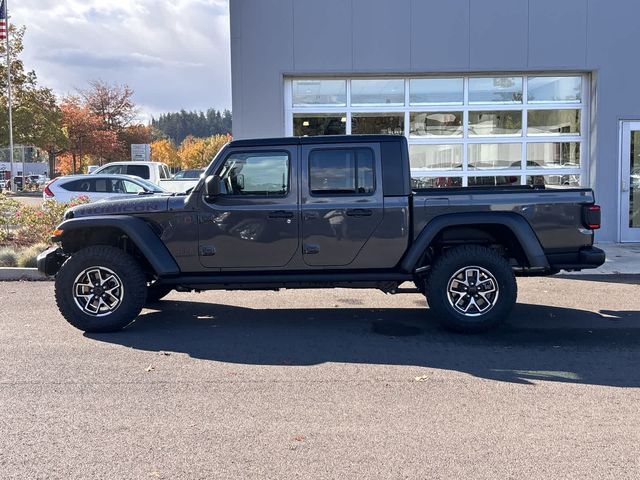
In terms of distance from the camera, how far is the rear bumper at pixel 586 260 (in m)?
6.45

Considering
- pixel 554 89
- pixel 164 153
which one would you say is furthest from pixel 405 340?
pixel 164 153

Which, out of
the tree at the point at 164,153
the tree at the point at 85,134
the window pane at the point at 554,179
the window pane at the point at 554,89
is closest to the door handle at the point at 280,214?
the window pane at the point at 554,179

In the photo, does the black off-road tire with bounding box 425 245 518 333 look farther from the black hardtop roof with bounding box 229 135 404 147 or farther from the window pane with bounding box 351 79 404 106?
the window pane with bounding box 351 79 404 106

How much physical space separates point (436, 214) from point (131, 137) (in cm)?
5017

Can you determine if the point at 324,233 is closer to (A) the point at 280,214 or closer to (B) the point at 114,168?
(A) the point at 280,214

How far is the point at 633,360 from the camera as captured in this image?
18.4ft

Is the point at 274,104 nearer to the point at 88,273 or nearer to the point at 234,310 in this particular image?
the point at 234,310

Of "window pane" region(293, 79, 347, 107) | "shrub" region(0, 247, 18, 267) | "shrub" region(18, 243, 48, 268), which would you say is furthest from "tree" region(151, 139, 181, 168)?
"shrub" region(0, 247, 18, 267)

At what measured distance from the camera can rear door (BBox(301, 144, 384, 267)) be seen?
6520mm

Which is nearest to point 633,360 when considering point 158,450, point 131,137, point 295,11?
point 158,450

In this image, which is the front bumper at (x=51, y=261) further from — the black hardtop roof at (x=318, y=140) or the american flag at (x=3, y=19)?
the american flag at (x=3, y=19)

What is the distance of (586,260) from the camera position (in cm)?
648

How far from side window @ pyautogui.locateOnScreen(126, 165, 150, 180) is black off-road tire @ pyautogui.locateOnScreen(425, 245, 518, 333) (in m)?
16.8

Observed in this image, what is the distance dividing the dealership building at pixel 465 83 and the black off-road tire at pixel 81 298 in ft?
19.6
